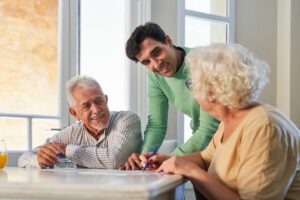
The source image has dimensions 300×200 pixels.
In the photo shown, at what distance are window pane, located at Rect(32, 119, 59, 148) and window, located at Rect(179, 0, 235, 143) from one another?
3.07ft

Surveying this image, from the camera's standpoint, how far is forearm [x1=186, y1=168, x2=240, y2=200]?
4.50 feet

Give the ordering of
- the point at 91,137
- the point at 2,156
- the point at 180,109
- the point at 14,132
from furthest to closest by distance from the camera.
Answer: the point at 14,132, the point at 180,109, the point at 91,137, the point at 2,156

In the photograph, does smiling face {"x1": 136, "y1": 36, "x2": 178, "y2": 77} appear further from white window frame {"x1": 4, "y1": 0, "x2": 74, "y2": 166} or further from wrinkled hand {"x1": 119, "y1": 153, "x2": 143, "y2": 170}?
white window frame {"x1": 4, "y1": 0, "x2": 74, "y2": 166}

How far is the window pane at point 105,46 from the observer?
3.15 meters

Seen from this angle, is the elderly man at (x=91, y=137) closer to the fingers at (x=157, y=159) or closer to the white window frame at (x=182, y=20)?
the fingers at (x=157, y=159)

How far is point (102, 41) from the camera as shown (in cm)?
322

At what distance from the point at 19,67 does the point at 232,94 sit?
182 cm

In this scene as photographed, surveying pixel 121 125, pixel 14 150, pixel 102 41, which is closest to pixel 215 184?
pixel 121 125

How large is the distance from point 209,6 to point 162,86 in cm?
160

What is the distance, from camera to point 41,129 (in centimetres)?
297

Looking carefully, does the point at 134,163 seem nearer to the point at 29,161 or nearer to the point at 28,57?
the point at 29,161

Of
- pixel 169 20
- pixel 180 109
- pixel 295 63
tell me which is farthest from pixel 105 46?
pixel 295 63

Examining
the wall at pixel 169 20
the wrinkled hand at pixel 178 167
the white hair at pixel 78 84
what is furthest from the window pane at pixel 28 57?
the wrinkled hand at pixel 178 167

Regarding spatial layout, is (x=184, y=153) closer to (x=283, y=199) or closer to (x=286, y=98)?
(x=283, y=199)
